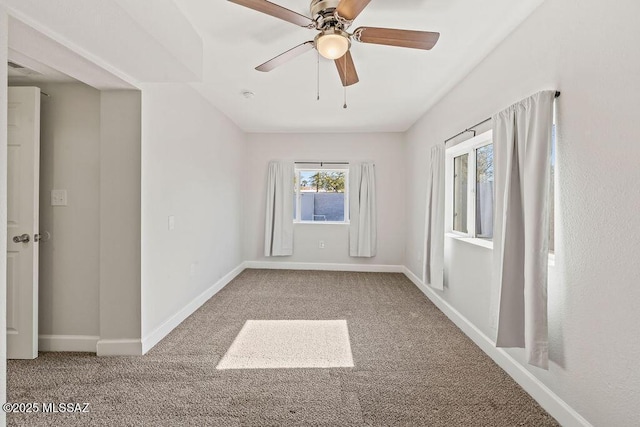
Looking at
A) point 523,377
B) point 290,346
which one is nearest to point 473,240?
point 523,377

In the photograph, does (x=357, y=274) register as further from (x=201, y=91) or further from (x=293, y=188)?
(x=201, y=91)

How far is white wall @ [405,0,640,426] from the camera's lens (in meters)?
1.34

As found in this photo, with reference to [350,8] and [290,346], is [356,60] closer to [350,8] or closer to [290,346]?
[350,8]

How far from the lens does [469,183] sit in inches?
127

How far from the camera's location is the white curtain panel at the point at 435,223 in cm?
347

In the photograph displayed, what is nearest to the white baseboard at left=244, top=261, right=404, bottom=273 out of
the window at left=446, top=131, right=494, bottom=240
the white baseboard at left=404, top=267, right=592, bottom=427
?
the window at left=446, top=131, right=494, bottom=240

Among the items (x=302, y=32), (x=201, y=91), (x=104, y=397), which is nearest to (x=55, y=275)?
(x=104, y=397)

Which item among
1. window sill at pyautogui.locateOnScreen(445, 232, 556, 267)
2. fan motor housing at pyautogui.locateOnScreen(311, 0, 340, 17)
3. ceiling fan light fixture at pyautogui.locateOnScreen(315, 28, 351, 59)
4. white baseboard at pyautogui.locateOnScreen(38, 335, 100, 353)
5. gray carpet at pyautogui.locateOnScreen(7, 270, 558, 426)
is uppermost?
fan motor housing at pyautogui.locateOnScreen(311, 0, 340, 17)

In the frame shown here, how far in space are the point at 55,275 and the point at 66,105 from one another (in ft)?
4.33

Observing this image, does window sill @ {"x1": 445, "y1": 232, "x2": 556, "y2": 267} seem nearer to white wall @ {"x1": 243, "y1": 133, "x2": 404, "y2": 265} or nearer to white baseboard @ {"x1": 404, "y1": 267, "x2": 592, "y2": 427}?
white baseboard @ {"x1": 404, "y1": 267, "x2": 592, "y2": 427}

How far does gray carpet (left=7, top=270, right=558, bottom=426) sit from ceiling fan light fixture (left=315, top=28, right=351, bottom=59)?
81.7 inches

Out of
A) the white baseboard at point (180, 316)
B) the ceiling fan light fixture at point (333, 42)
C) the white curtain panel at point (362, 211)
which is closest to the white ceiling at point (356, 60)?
the ceiling fan light fixture at point (333, 42)

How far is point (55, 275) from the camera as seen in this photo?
8.16 ft

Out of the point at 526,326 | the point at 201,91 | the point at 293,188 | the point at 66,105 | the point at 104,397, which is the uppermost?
the point at 201,91
